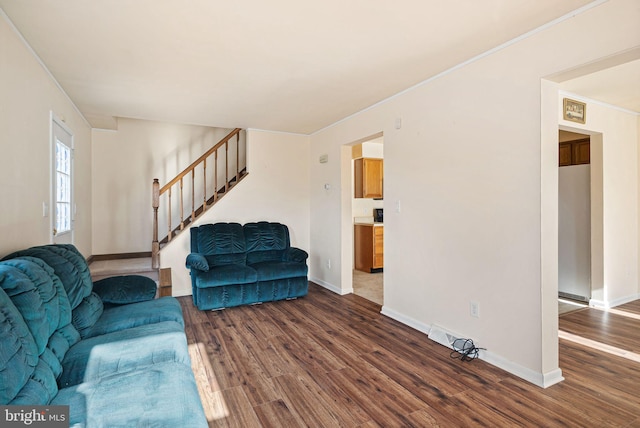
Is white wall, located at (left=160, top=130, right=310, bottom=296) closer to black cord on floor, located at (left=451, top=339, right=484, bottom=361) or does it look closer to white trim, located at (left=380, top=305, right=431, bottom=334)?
white trim, located at (left=380, top=305, right=431, bottom=334)

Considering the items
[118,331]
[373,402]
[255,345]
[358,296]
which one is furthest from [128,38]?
[358,296]

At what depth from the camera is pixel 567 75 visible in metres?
2.15

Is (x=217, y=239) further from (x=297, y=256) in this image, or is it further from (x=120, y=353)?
(x=120, y=353)

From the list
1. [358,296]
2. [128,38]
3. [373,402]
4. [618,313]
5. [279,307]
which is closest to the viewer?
[373,402]

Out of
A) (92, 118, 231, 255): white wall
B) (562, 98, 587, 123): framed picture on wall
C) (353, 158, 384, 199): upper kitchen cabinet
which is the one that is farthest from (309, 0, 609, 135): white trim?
(92, 118, 231, 255): white wall

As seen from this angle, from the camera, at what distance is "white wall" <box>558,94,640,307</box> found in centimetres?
395

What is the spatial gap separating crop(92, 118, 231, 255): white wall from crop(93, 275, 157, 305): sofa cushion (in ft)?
9.11

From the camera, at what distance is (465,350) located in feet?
8.80

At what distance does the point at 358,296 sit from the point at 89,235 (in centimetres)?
401

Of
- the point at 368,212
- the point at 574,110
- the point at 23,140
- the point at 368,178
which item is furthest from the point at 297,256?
the point at 574,110

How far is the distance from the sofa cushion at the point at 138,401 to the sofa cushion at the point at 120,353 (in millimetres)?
93

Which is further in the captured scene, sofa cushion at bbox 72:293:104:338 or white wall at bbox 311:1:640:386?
white wall at bbox 311:1:640:386

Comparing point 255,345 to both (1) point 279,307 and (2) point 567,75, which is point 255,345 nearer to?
(1) point 279,307

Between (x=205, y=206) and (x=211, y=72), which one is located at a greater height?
(x=211, y=72)
